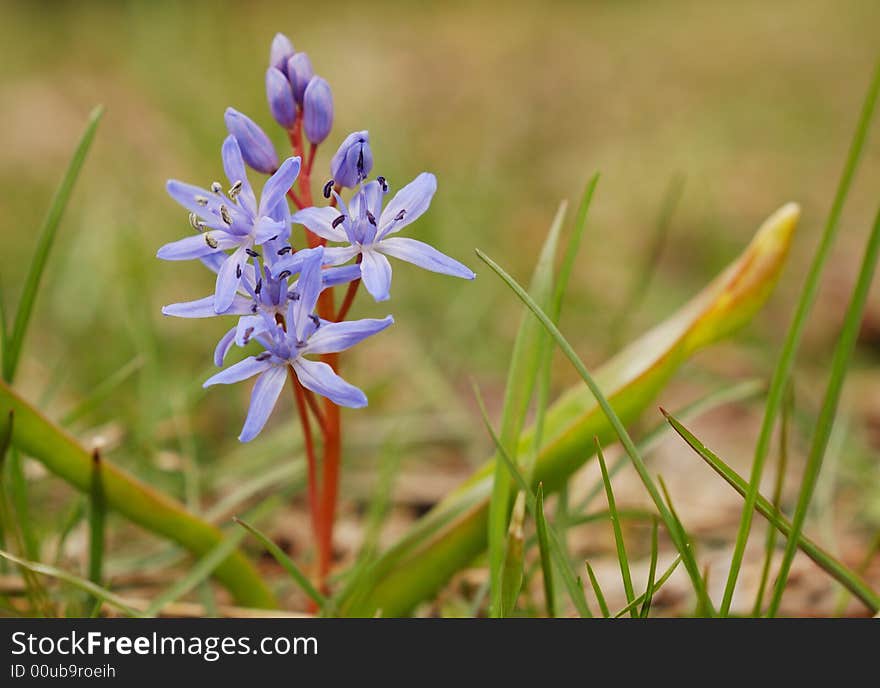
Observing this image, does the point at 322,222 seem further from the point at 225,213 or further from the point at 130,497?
the point at 130,497

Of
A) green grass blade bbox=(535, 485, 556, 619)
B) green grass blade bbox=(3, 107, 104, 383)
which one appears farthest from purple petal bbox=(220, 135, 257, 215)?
green grass blade bbox=(535, 485, 556, 619)

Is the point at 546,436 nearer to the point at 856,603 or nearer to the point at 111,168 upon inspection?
the point at 856,603

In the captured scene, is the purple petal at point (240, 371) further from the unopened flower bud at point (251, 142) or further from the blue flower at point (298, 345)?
the unopened flower bud at point (251, 142)

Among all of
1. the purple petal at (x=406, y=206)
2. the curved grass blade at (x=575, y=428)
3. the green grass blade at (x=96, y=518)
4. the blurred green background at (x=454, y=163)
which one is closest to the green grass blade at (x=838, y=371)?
the curved grass blade at (x=575, y=428)

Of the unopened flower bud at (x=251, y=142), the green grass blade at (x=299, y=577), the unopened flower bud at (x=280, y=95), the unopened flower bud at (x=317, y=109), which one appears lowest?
the green grass blade at (x=299, y=577)

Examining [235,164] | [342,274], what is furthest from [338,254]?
[235,164]

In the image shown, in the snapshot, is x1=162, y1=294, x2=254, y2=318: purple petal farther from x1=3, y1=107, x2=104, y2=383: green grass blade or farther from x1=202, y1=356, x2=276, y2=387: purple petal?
x1=3, y1=107, x2=104, y2=383: green grass blade

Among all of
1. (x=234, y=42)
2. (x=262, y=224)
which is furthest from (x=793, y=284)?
(x=234, y=42)
